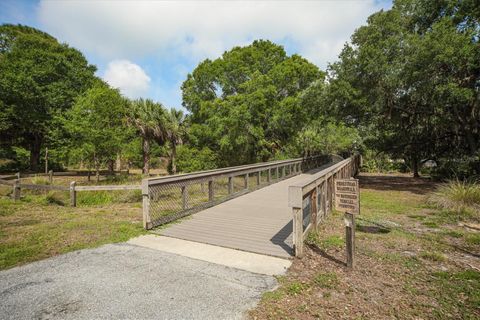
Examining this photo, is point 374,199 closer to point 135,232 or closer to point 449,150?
point 135,232

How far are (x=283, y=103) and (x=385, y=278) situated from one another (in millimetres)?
15488

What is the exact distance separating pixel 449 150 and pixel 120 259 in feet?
59.0

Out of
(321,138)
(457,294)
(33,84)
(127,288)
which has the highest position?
(33,84)

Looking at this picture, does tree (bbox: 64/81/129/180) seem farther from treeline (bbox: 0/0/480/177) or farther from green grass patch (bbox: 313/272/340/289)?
green grass patch (bbox: 313/272/340/289)

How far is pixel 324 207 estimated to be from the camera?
6.39 metres

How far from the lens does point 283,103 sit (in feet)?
58.5

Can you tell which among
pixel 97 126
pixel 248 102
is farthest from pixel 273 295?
pixel 248 102

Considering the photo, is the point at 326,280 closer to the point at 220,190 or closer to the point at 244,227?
the point at 244,227

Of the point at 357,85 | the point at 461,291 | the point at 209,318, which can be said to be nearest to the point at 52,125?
the point at 357,85

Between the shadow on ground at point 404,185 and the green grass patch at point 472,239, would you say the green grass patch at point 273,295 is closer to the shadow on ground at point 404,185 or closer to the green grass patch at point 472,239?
the green grass patch at point 472,239

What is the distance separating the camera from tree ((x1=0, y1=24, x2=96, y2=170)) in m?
A: 20.5

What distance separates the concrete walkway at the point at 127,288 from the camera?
8.48ft

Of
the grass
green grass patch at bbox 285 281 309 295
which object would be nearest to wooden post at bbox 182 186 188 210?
the grass

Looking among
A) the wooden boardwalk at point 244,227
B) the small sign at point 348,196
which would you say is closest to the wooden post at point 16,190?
the wooden boardwalk at point 244,227
